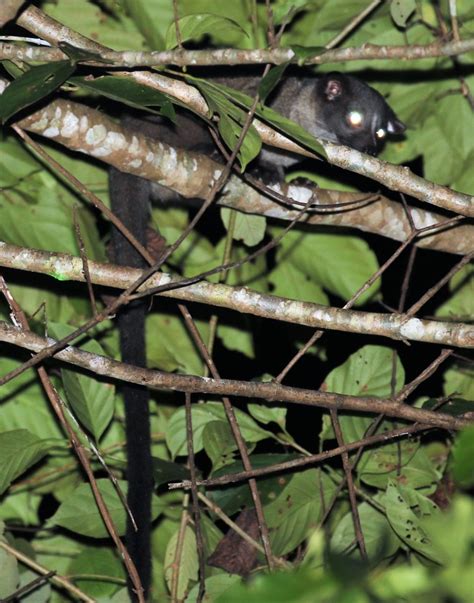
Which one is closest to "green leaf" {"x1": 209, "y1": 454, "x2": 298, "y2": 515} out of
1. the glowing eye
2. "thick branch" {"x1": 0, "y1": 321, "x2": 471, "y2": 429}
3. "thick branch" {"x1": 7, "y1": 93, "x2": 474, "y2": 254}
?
"thick branch" {"x1": 0, "y1": 321, "x2": 471, "y2": 429}

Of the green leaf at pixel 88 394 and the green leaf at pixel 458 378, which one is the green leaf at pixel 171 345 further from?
the green leaf at pixel 458 378

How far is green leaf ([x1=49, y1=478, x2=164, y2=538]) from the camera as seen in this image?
Answer: 2855 millimetres

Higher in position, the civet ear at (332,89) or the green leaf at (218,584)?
the civet ear at (332,89)

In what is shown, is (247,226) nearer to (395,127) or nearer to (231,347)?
(231,347)

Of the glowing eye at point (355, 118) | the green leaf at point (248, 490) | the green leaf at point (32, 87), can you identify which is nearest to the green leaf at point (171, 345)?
the green leaf at point (248, 490)

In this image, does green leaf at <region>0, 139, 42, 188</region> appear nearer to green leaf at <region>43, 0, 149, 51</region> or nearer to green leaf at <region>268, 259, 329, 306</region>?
green leaf at <region>43, 0, 149, 51</region>

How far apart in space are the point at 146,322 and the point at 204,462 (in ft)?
5.61

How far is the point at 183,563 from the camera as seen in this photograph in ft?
9.80

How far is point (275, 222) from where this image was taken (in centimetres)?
395

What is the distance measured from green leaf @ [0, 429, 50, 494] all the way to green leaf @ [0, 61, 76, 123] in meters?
1.25

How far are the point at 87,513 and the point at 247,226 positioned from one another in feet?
4.44

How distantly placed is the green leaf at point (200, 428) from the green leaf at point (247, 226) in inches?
29.9

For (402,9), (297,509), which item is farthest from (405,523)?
(402,9)

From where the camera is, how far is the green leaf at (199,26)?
8.04 feet
